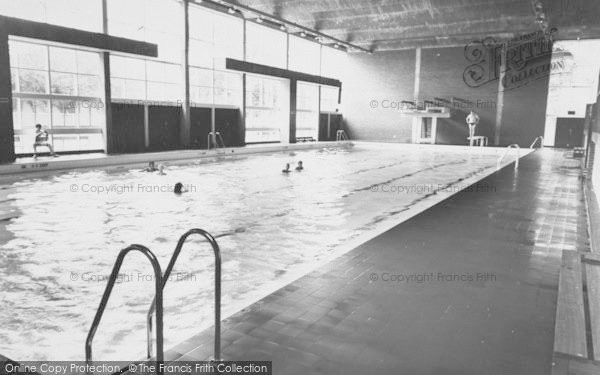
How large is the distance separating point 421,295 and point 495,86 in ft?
73.8

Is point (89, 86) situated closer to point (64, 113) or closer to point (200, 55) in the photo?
point (64, 113)

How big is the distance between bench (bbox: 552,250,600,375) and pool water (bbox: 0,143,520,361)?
2.10 metres

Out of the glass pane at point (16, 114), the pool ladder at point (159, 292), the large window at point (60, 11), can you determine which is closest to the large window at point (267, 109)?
the large window at point (60, 11)

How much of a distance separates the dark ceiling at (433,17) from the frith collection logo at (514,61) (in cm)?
78

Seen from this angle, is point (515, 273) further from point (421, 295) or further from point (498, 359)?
point (498, 359)

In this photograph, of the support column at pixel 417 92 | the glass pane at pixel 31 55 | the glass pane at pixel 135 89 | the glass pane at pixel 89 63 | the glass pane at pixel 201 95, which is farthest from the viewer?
the support column at pixel 417 92

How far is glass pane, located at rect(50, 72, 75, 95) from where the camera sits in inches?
536

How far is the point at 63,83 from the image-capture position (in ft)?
46.5

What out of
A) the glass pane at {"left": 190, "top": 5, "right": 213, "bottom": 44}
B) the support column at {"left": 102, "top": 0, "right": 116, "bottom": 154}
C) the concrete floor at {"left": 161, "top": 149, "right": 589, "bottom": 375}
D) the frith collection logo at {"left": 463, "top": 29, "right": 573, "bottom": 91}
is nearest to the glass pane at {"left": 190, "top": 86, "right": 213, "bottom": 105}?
the glass pane at {"left": 190, "top": 5, "right": 213, "bottom": 44}

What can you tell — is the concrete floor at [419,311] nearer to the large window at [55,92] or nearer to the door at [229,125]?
the large window at [55,92]

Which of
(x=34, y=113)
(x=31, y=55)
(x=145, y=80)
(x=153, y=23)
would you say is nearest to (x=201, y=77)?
(x=145, y=80)

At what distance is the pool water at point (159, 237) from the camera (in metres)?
3.44

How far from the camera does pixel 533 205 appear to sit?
25.2ft

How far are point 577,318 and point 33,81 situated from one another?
48.4 ft
